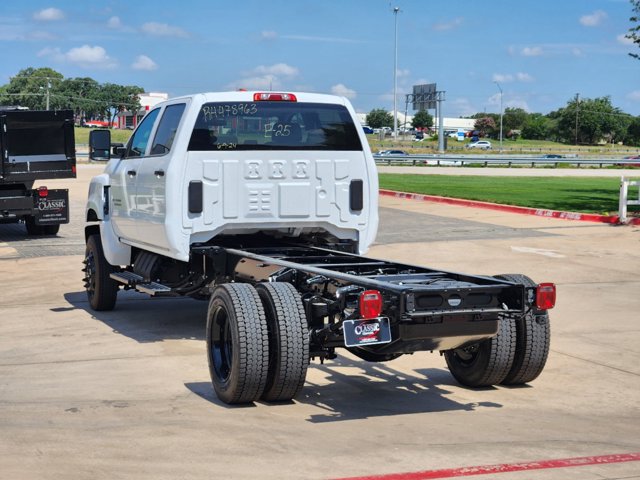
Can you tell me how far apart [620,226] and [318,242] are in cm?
A: 1258

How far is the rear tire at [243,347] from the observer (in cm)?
701

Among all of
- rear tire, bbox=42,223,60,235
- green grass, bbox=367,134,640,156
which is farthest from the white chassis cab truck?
green grass, bbox=367,134,640,156

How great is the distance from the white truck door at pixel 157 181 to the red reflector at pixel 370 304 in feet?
10.5

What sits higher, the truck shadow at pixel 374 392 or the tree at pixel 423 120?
the tree at pixel 423 120

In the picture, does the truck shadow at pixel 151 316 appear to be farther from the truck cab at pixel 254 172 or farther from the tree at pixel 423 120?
the tree at pixel 423 120

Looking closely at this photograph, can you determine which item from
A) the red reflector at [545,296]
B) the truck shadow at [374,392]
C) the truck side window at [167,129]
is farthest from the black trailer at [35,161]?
the red reflector at [545,296]

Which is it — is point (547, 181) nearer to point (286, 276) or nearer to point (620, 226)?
point (620, 226)

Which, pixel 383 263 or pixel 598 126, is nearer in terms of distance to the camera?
pixel 383 263

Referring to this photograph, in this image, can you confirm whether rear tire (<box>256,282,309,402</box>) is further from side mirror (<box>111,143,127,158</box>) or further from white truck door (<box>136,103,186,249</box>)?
side mirror (<box>111,143,127,158</box>)

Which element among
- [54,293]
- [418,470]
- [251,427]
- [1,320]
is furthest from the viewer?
[54,293]

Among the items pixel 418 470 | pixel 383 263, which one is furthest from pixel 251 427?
pixel 383 263

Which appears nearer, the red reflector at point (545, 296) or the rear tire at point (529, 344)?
the red reflector at point (545, 296)

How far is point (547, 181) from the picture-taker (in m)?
40.0

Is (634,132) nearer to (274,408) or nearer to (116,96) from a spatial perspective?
(116,96)
